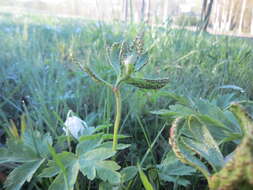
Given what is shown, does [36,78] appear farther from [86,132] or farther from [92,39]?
[92,39]

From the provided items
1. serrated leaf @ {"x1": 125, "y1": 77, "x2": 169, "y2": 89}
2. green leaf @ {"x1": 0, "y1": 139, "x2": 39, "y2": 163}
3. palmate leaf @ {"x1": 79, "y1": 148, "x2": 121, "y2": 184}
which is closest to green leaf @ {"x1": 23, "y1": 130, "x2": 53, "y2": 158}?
green leaf @ {"x1": 0, "y1": 139, "x2": 39, "y2": 163}

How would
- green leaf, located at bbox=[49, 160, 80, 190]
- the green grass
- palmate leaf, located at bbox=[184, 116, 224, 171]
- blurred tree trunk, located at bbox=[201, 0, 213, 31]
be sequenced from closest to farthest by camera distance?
palmate leaf, located at bbox=[184, 116, 224, 171]
green leaf, located at bbox=[49, 160, 80, 190]
the green grass
blurred tree trunk, located at bbox=[201, 0, 213, 31]

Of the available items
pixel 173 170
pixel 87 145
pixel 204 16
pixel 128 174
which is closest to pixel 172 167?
pixel 173 170

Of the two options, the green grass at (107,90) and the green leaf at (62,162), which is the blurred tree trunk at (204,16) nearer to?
the green grass at (107,90)

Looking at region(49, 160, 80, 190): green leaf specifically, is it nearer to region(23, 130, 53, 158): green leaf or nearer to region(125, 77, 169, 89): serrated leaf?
region(23, 130, 53, 158): green leaf

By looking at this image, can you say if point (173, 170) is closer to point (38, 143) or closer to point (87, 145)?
point (87, 145)
